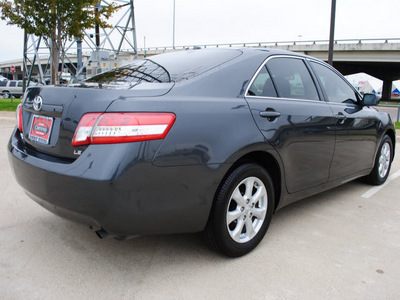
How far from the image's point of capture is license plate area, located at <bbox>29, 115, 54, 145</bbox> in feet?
7.67

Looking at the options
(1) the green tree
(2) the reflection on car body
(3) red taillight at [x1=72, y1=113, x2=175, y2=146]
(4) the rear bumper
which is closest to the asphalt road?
(2) the reflection on car body

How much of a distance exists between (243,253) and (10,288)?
5.03 feet

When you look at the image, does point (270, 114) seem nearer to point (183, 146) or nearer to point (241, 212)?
point (241, 212)

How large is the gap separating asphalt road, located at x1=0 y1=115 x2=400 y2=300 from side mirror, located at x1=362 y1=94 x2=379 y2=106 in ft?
4.15

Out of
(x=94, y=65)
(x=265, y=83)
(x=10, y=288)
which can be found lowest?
(x=10, y=288)

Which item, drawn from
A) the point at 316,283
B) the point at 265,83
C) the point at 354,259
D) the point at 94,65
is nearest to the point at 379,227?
the point at 354,259

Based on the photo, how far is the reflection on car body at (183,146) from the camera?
2.03m

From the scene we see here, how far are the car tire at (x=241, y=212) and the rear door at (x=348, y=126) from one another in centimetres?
114

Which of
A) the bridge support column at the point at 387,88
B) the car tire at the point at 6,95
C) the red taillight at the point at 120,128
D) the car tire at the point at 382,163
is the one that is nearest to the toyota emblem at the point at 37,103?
the red taillight at the point at 120,128

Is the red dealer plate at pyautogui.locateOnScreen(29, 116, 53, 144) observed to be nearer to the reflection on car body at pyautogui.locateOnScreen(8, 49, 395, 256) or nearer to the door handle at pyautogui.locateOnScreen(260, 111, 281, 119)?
the reflection on car body at pyautogui.locateOnScreen(8, 49, 395, 256)

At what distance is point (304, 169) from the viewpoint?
3.12 m

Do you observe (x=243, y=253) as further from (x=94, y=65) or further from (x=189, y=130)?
(x=94, y=65)

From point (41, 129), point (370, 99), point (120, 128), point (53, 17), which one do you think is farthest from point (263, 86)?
point (53, 17)

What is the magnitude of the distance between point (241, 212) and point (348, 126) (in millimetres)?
1759
